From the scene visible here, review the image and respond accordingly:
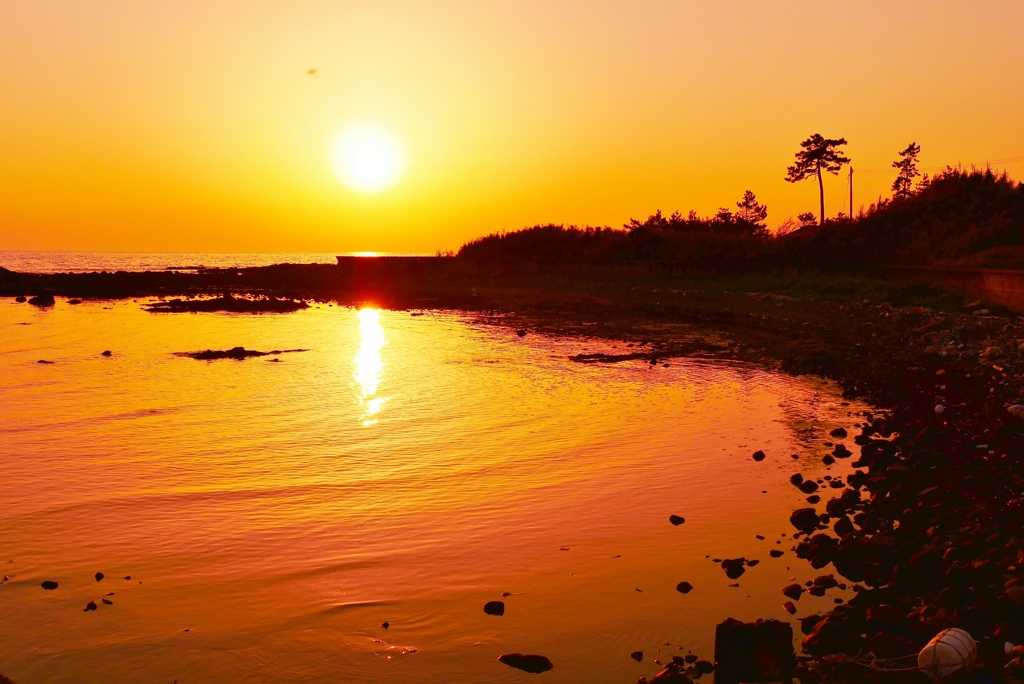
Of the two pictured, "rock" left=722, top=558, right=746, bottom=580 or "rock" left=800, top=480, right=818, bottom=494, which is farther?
"rock" left=800, top=480, right=818, bottom=494

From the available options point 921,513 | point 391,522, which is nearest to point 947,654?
point 921,513

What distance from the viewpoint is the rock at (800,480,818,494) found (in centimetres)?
1014

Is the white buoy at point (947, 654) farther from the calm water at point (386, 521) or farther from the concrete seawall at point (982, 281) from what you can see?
the concrete seawall at point (982, 281)

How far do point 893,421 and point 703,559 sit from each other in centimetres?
717

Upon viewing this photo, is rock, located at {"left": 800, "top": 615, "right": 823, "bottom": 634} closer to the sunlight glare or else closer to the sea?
the sea

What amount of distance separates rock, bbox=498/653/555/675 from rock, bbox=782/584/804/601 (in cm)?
233

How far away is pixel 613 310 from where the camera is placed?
4122 cm

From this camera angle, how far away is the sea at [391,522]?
629 centimetres

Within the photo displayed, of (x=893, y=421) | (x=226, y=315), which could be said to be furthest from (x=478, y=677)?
(x=226, y=315)


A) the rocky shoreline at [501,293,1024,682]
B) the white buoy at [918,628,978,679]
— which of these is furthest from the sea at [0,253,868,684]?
the white buoy at [918,628,978,679]

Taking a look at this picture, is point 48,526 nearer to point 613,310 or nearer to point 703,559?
point 703,559

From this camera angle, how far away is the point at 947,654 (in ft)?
17.4

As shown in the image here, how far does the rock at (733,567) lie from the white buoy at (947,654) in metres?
2.21

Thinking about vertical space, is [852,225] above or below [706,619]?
above
